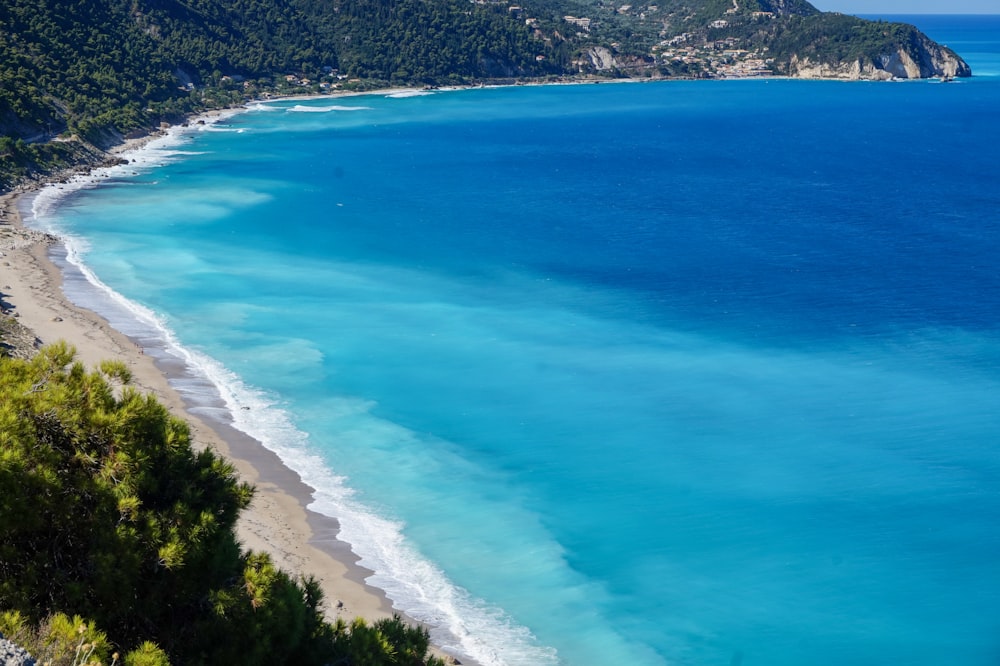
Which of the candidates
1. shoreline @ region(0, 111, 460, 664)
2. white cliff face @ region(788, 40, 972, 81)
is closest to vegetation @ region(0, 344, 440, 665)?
shoreline @ region(0, 111, 460, 664)

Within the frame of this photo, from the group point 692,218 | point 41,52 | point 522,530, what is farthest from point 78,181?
point 522,530

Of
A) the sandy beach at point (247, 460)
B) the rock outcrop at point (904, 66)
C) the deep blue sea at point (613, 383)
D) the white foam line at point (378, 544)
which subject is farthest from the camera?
the rock outcrop at point (904, 66)

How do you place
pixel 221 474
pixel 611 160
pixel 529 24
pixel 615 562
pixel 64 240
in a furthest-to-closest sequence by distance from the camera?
pixel 529 24, pixel 611 160, pixel 64 240, pixel 615 562, pixel 221 474

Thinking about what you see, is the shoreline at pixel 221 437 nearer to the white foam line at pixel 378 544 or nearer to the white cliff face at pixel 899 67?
the white foam line at pixel 378 544

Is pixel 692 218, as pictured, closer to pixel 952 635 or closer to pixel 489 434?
pixel 489 434

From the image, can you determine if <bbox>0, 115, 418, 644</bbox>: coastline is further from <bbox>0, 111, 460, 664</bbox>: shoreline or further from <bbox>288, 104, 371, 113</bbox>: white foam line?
<bbox>288, 104, 371, 113</bbox>: white foam line

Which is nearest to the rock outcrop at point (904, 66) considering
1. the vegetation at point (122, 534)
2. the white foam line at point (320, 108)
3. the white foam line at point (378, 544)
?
the white foam line at point (320, 108)
